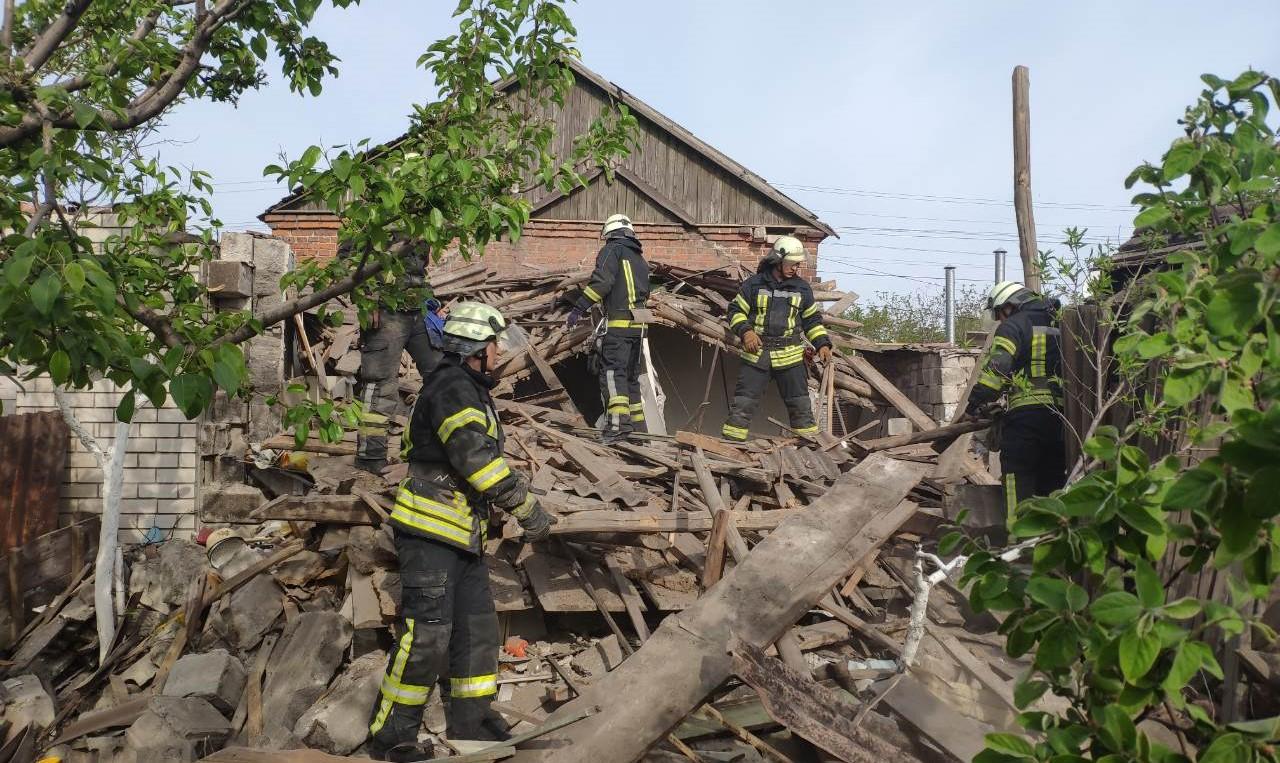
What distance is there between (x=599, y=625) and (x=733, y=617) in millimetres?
1533

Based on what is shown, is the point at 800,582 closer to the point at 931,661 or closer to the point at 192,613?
the point at 931,661

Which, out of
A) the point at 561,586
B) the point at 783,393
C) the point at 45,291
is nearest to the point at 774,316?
the point at 783,393

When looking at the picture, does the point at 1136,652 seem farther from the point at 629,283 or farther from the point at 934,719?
the point at 629,283

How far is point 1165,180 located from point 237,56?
3.94 meters

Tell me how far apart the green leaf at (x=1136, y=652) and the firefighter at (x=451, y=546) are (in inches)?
140

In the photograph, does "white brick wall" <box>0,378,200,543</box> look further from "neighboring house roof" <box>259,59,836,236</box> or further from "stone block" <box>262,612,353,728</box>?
"neighboring house roof" <box>259,59,836,236</box>

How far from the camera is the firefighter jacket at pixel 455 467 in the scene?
4766 millimetres

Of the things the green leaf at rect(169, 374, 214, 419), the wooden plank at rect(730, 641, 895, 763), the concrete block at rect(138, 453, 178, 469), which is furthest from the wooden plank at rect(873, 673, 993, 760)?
the concrete block at rect(138, 453, 178, 469)

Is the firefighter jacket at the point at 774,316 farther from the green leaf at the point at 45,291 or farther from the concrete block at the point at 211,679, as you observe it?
the green leaf at the point at 45,291

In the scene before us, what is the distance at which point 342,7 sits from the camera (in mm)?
3842

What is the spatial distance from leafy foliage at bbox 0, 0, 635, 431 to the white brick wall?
414cm

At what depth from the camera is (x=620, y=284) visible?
350 inches

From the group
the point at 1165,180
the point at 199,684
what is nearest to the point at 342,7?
the point at 1165,180

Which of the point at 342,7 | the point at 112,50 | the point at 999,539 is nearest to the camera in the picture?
the point at 342,7
